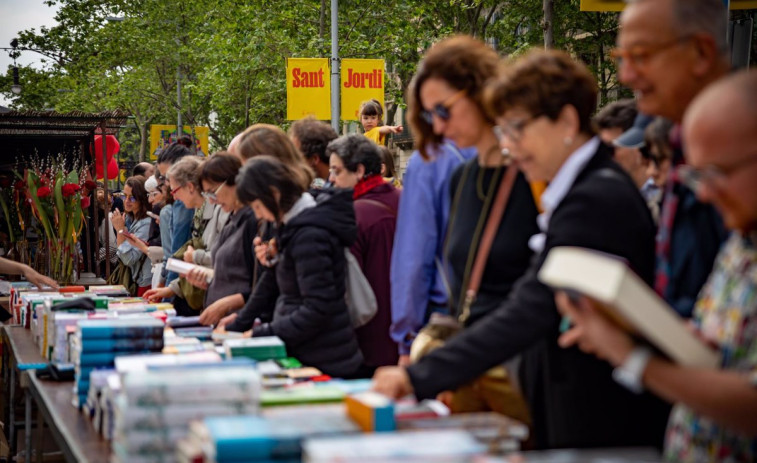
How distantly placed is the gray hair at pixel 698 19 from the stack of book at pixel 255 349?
6.75ft

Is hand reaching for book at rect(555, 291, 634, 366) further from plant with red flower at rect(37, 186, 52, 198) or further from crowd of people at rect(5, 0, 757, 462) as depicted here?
plant with red flower at rect(37, 186, 52, 198)

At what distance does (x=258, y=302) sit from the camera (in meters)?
5.09

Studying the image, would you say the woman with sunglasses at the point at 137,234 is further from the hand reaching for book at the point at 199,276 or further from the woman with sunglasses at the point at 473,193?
the woman with sunglasses at the point at 473,193

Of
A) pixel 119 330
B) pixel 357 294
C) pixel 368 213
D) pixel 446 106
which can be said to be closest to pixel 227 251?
pixel 368 213

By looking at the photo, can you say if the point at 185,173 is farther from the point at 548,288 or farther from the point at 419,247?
the point at 548,288

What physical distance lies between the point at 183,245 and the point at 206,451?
193 inches

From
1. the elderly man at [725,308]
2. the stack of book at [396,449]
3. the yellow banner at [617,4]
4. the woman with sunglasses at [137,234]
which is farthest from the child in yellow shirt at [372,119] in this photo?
the elderly man at [725,308]

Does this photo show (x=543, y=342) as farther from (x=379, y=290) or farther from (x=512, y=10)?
(x=512, y=10)

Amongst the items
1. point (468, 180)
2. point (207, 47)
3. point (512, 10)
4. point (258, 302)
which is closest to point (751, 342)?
point (468, 180)

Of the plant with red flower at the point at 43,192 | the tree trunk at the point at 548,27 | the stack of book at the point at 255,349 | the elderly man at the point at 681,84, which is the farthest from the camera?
the tree trunk at the point at 548,27

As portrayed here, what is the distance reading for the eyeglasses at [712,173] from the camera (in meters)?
1.90

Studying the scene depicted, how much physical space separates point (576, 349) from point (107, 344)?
6.62 ft

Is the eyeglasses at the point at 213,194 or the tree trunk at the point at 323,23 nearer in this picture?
the eyeglasses at the point at 213,194

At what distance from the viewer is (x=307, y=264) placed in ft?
14.8
